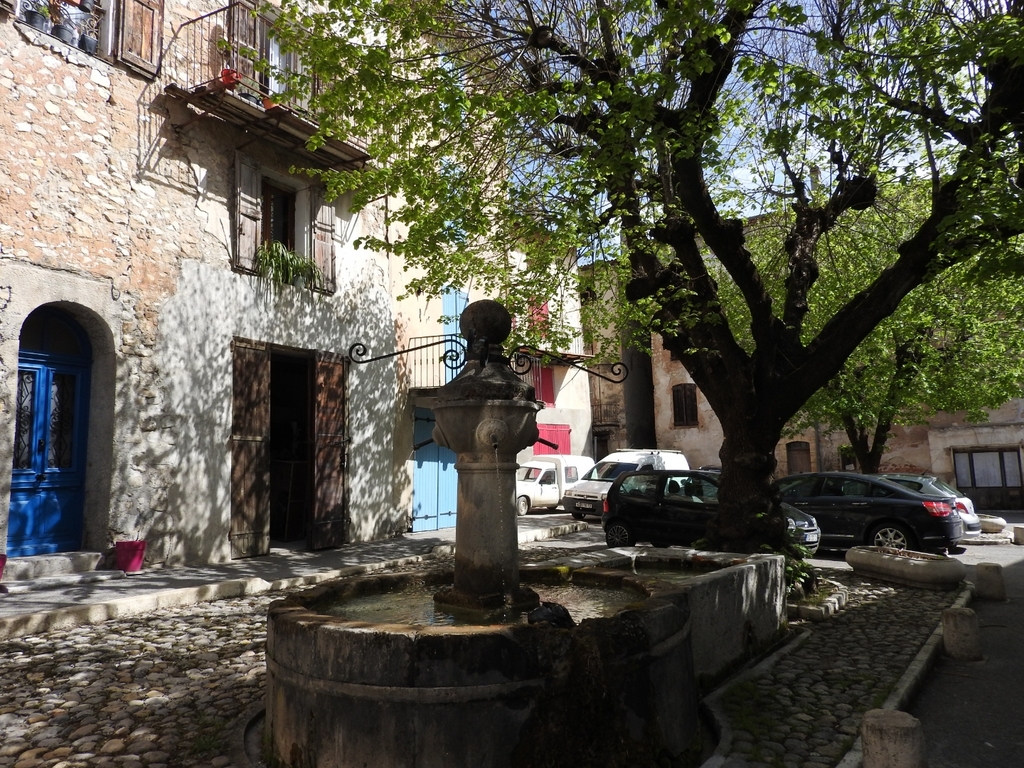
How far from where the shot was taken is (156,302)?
33.6 ft

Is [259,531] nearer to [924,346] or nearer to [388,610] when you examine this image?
[388,610]

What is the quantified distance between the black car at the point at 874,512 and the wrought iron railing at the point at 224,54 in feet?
35.1

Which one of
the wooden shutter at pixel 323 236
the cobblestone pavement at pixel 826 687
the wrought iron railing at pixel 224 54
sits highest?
the wrought iron railing at pixel 224 54

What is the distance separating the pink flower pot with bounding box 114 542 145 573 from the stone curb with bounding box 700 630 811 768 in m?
7.49

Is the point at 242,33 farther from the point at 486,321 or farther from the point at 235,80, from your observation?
the point at 486,321

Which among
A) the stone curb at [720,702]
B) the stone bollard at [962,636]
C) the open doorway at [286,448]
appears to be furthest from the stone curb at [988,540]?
the open doorway at [286,448]

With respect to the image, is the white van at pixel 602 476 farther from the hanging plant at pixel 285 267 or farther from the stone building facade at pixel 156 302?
the hanging plant at pixel 285 267

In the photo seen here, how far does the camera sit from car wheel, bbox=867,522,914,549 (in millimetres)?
11938

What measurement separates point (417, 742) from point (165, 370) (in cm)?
843

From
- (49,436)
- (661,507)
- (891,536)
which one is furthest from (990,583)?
(49,436)

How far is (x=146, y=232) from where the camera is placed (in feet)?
33.4

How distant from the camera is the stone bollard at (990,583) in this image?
29.3 feet

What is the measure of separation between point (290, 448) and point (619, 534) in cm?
619

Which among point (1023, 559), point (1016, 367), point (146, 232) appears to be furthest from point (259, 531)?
point (1016, 367)
